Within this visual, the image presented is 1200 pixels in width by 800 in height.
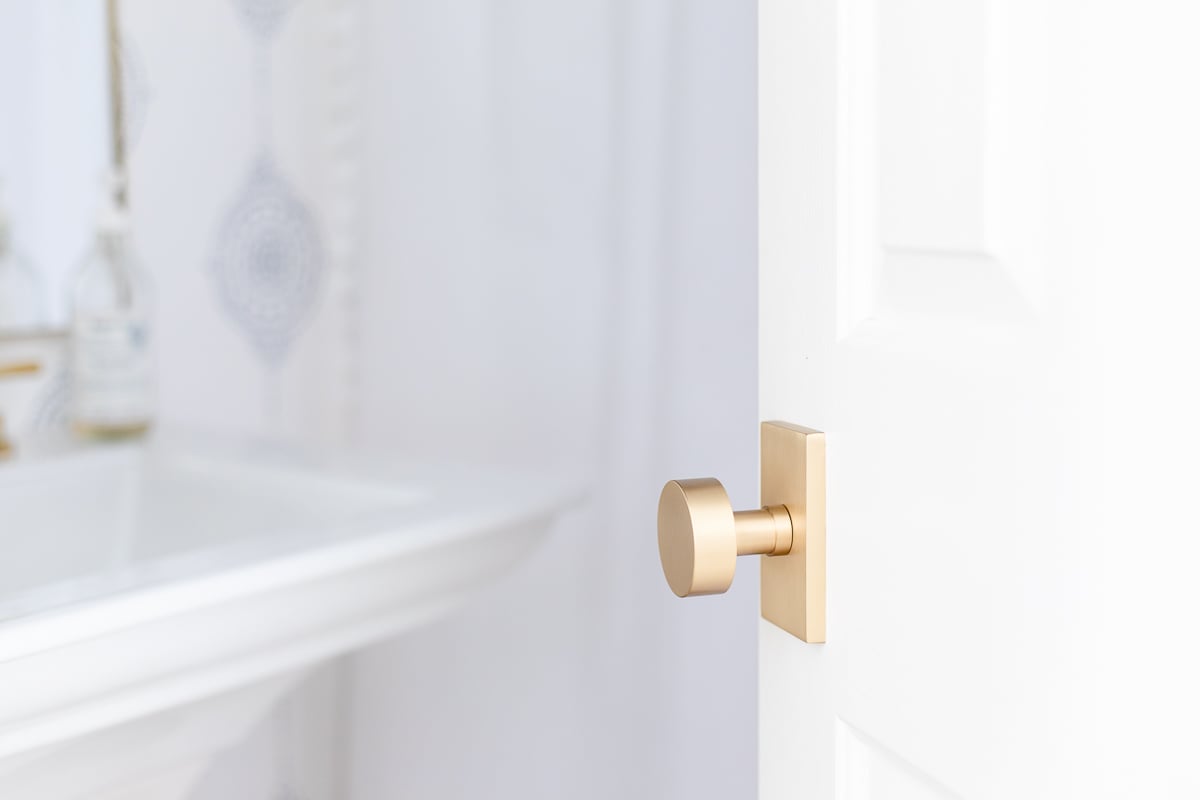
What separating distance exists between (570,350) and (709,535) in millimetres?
758

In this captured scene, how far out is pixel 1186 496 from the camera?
268mm

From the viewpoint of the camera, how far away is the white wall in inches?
40.4

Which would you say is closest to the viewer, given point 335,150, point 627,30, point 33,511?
point 33,511

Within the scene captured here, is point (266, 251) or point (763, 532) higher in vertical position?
point (266, 251)

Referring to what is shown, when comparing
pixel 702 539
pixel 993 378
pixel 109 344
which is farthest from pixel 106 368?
pixel 993 378

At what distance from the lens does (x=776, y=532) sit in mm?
413

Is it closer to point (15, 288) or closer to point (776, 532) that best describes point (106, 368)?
point (15, 288)

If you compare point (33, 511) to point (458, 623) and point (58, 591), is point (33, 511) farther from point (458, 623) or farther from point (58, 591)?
point (458, 623)

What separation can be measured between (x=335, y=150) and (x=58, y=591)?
86 centimetres

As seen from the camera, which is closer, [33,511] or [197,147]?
[33,511]

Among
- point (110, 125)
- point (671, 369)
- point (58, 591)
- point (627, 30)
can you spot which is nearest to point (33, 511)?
point (58, 591)

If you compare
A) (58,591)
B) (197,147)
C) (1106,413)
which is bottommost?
(58,591)

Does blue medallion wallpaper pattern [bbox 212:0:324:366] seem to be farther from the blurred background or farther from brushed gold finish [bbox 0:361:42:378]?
brushed gold finish [bbox 0:361:42:378]

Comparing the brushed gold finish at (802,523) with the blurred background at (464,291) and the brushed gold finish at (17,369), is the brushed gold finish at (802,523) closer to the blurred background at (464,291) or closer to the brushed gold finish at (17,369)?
the blurred background at (464,291)
